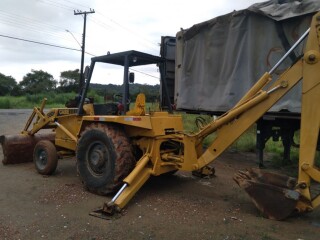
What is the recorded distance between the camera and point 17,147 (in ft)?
26.7

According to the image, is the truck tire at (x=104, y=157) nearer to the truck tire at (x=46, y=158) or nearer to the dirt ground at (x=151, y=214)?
the dirt ground at (x=151, y=214)

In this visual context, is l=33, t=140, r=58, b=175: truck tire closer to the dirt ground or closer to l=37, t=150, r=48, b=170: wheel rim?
l=37, t=150, r=48, b=170: wheel rim

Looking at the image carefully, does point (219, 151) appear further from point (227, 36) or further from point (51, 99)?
point (51, 99)

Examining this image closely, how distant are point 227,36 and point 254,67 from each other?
40.3 inches

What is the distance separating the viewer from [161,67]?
22.0ft

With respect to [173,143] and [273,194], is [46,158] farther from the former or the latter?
[273,194]

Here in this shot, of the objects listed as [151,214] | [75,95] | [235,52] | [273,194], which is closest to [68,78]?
[75,95]

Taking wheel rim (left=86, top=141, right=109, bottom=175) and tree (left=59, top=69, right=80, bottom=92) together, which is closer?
wheel rim (left=86, top=141, right=109, bottom=175)

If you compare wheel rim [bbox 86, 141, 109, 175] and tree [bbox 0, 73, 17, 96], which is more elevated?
tree [bbox 0, 73, 17, 96]

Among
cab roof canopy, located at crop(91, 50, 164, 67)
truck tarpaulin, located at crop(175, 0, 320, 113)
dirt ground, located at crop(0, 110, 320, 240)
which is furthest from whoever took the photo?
truck tarpaulin, located at crop(175, 0, 320, 113)

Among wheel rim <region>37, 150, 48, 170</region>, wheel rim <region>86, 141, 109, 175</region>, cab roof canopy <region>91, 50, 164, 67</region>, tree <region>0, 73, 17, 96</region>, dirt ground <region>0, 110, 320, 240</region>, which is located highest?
tree <region>0, 73, 17, 96</region>

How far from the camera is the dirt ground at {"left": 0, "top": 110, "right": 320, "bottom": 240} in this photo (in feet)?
14.0

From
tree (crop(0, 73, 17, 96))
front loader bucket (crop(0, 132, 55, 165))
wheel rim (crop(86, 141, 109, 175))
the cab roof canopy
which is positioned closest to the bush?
tree (crop(0, 73, 17, 96))

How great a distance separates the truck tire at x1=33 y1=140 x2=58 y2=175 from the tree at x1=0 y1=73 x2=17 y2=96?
5541 centimetres
